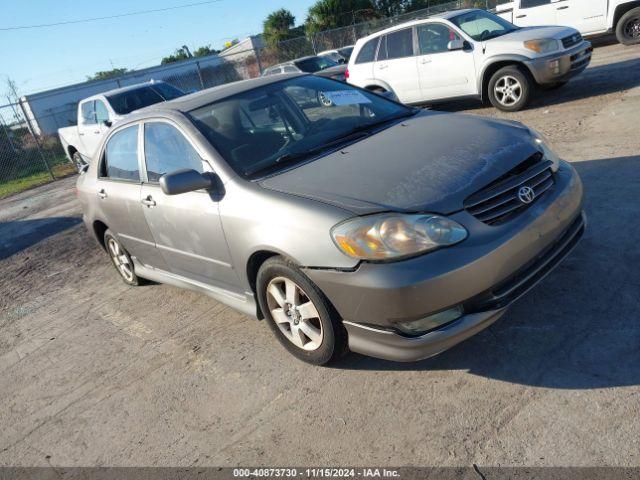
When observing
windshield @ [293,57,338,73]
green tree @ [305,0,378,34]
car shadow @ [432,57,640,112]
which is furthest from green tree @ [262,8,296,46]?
car shadow @ [432,57,640,112]

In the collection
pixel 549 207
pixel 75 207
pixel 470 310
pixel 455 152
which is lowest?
pixel 75 207

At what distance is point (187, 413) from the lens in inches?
125

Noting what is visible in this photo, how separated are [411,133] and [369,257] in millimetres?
1328

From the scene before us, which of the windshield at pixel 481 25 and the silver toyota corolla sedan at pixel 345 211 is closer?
the silver toyota corolla sedan at pixel 345 211

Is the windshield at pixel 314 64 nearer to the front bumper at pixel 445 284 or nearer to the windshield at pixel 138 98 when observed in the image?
the windshield at pixel 138 98

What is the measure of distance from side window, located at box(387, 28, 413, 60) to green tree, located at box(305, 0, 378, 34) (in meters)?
36.7

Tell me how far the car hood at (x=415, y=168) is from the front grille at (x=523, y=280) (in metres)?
0.47

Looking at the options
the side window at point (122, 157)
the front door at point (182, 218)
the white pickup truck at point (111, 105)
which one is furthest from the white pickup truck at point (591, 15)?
the front door at point (182, 218)

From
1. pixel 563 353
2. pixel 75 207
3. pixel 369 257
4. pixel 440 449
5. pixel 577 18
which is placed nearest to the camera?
pixel 440 449

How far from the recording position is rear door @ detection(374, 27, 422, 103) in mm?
9406

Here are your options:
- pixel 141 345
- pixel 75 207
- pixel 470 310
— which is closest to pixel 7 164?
pixel 75 207

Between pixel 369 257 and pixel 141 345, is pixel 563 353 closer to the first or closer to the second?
pixel 369 257

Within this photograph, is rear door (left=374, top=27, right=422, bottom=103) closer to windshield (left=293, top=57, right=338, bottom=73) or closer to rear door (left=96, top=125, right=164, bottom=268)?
rear door (left=96, top=125, right=164, bottom=268)

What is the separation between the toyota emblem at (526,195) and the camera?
2854 millimetres
